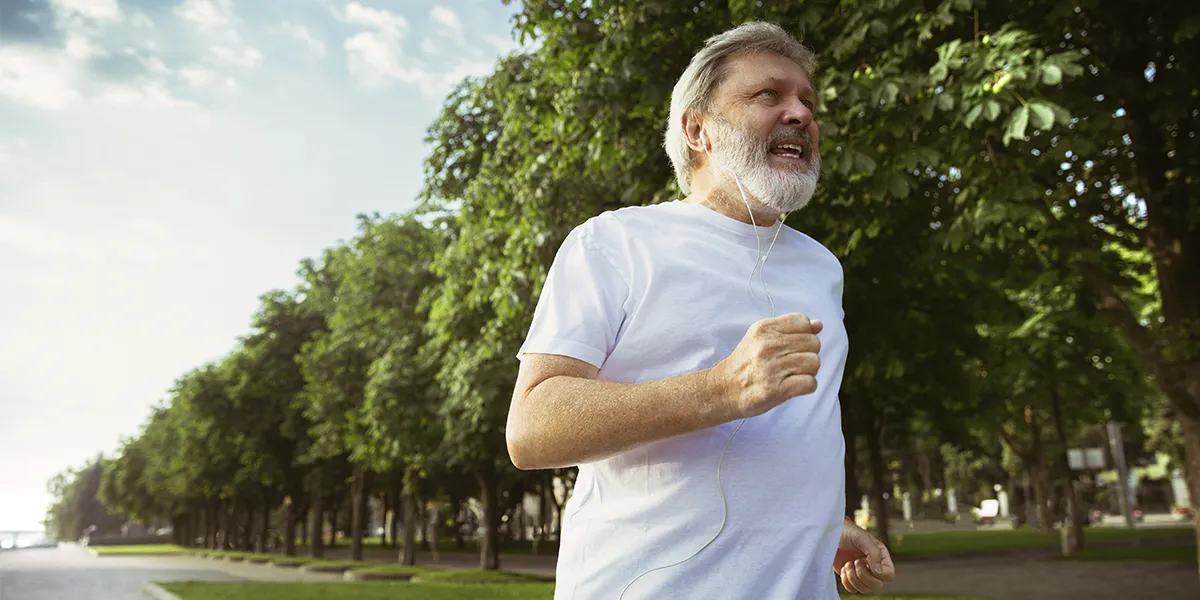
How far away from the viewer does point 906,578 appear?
2020 cm

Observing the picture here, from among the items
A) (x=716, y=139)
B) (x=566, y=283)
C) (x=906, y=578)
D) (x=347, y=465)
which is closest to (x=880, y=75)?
(x=716, y=139)

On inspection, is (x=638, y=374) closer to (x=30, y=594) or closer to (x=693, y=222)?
(x=693, y=222)

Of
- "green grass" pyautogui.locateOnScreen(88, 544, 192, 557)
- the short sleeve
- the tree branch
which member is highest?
the tree branch

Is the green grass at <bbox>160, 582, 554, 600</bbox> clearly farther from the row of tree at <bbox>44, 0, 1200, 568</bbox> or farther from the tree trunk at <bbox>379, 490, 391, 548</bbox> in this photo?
the tree trunk at <bbox>379, 490, 391, 548</bbox>

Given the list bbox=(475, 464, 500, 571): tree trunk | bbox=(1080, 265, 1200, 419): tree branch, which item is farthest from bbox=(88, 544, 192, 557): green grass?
bbox=(1080, 265, 1200, 419): tree branch

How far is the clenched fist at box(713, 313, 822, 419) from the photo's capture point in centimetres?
135

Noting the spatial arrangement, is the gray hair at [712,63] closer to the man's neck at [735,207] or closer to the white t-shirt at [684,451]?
the man's neck at [735,207]

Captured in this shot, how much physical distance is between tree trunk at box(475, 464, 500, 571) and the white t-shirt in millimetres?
26144

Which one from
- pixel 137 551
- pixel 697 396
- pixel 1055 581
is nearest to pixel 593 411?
pixel 697 396

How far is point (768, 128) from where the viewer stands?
1895mm

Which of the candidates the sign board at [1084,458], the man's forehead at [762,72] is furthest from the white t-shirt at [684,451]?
the sign board at [1084,458]

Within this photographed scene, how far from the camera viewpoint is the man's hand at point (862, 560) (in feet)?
6.31

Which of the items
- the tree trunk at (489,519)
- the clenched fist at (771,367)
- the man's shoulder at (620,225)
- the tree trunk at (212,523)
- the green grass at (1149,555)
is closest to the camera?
the clenched fist at (771,367)

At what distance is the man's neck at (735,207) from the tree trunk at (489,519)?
26.0 m
